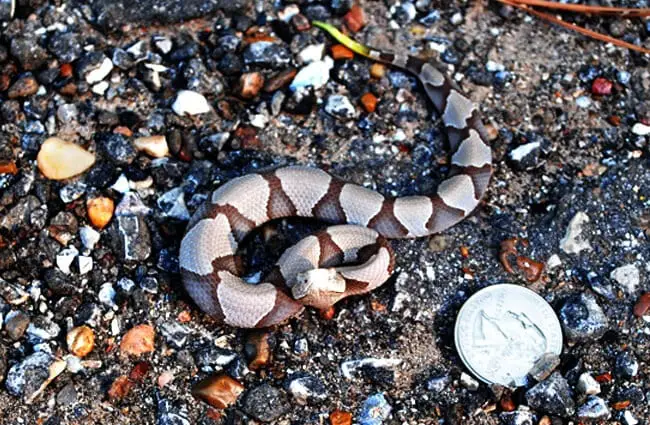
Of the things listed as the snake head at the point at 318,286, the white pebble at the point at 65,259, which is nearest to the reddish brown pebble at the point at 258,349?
the snake head at the point at 318,286

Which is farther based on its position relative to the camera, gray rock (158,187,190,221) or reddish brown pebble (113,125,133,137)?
reddish brown pebble (113,125,133,137)

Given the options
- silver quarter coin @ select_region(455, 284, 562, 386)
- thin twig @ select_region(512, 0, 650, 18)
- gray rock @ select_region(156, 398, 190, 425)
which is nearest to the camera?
gray rock @ select_region(156, 398, 190, 425)

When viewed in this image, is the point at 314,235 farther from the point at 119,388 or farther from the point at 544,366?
the point at 544,366

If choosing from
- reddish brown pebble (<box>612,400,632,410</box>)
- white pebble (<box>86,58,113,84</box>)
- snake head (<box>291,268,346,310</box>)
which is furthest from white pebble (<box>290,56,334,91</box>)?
reddish brown pebble (<box>612,400,632,410</box>)

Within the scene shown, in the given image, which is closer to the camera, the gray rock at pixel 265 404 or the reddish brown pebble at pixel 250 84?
the gray rock at pixel 265 404

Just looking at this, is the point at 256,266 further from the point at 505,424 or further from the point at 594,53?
the point at 594,53

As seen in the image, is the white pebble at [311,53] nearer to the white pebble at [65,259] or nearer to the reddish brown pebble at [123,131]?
the reddish brown pebble at [123,131]

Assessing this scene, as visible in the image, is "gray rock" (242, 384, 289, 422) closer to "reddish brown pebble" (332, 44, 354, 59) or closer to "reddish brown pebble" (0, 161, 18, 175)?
"reddish brown pebble" (0, 161, 18, 175)
